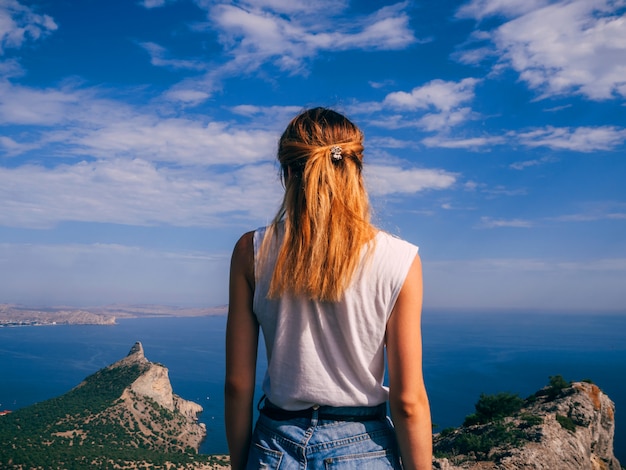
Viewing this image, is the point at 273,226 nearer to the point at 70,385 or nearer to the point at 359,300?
the point at 359,300

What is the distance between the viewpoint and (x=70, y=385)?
84.9 metres

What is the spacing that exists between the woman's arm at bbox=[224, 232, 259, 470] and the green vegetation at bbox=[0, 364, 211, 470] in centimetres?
3465

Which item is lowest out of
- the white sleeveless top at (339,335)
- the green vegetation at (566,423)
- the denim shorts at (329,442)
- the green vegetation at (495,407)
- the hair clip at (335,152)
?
the green vegetation at (495,407)

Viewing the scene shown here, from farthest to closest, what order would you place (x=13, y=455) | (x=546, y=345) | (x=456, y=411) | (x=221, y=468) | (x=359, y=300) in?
(x=546, y=345)
(x=456, y=411)
(x=13, y=455)
(x=221, y=468)
(x=359, y=300)

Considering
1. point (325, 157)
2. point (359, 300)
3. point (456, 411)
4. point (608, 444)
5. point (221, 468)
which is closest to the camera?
point (359, 300)

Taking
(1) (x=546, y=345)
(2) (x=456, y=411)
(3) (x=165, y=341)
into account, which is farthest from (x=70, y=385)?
(1) (x=546, y=345)

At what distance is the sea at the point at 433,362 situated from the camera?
232 ft

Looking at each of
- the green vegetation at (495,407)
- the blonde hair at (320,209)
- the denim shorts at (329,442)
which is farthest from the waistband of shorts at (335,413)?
the green vegetation at (495,407)

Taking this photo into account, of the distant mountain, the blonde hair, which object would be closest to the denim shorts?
the blonde hair

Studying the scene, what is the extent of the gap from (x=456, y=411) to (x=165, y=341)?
97.1m

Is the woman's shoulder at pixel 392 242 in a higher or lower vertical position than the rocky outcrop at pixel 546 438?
higher

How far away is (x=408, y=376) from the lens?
1.54m

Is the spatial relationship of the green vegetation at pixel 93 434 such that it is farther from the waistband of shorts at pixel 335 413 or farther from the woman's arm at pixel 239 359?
the waistband of shorts at pixel 335 413

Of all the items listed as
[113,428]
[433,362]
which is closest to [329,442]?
[113,428]
